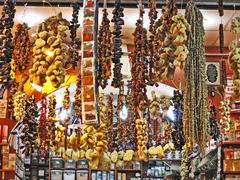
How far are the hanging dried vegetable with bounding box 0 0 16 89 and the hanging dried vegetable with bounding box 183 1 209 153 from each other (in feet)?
4.53

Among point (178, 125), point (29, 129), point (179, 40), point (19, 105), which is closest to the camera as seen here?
point (179, 40)

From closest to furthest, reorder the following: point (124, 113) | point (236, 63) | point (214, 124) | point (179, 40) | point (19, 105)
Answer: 1. point (179, 40)
2. point (236, 63)
3. point (19, 105)
4. point (214, 124)
5. point (124, 113)

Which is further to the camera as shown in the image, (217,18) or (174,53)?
(217,18)

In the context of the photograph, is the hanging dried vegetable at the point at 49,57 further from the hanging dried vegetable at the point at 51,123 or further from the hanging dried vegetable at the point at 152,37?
the hanging dried vegetable at the point at 51,123

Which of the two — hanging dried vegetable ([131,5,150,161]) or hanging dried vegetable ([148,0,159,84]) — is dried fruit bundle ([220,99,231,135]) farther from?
hanging dried vegetable ([148,0,159,84])

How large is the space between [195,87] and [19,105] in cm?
199

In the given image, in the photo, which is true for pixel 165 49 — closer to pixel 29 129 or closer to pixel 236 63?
pixel 236 63

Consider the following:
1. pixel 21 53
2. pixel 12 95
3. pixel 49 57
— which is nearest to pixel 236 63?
pixel 49 57

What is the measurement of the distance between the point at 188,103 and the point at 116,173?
272 inches

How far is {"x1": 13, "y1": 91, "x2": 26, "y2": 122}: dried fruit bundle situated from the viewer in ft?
17.2

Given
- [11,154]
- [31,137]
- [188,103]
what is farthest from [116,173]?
[188,103]

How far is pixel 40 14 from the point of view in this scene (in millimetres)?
7105

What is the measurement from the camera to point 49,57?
13.1 feet

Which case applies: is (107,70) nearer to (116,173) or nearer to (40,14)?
(40,14)
